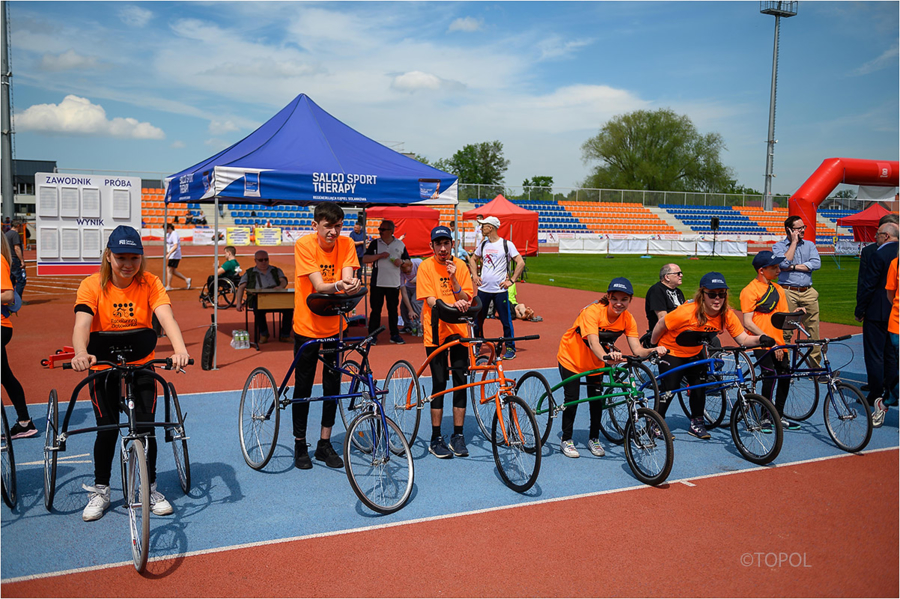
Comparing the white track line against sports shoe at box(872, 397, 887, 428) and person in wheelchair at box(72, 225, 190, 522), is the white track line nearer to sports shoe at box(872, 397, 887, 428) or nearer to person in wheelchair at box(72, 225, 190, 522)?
Answer: person in wheelchair at box(72, 225, 190, 522)

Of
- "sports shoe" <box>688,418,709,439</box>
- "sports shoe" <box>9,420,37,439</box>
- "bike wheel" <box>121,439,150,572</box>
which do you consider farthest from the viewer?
"sports shoe" <box>688,418,709,439</box>

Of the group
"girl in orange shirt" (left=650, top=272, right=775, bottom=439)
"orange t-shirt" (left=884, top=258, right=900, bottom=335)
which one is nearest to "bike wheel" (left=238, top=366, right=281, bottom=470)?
"girl in orange shirt" (left=650, top=272, right=775, bottom=439)

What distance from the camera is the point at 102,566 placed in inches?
154

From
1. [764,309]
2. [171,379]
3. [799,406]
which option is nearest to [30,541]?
[171,379]

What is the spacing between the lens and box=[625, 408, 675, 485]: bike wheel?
5117mm

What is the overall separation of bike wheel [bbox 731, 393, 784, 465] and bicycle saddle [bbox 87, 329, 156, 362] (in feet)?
15.5

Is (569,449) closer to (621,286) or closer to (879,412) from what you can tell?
(621,286)

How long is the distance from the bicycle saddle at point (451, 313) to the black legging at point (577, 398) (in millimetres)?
989

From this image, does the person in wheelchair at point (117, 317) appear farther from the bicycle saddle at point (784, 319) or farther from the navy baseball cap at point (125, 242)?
the bicycle saddle at point (784, 319)

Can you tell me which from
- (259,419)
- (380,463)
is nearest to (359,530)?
(380,463)

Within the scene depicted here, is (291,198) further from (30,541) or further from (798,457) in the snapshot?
(798,457)

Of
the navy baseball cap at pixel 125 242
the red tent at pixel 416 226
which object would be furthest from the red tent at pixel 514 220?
the navy baseball cap at pixel 125 242

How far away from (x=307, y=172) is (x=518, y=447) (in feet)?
21.5

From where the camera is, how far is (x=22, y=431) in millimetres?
6168
